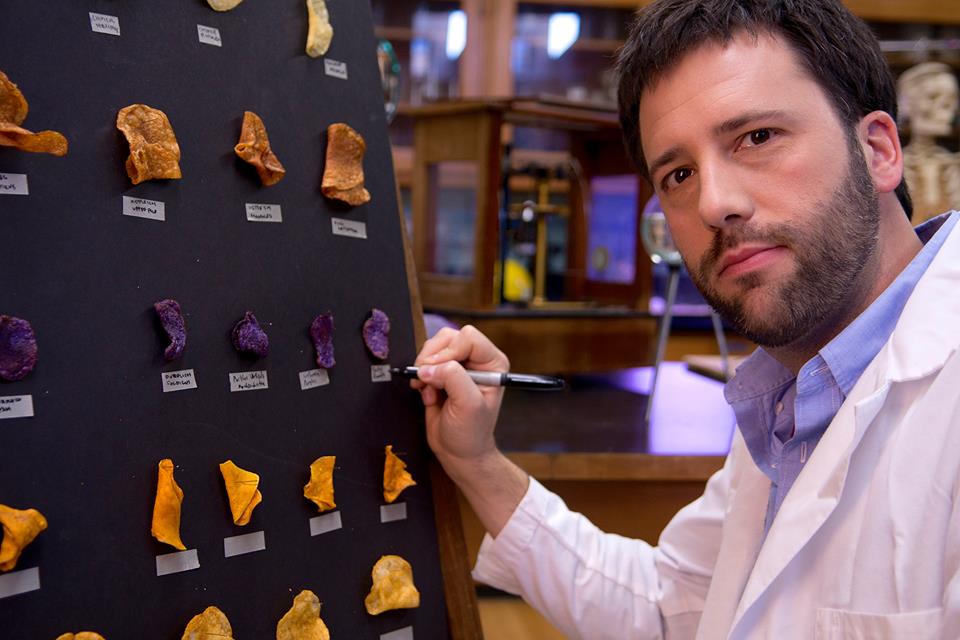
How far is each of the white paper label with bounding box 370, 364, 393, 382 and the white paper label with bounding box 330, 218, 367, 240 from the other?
141mm

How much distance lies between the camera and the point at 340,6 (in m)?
0.95

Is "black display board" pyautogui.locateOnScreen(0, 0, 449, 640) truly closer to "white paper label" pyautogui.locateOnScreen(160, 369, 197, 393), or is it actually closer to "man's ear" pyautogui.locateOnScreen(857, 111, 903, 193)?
"white paper label" pyautogui.locateOnScreen(160, 369, 197, 393)

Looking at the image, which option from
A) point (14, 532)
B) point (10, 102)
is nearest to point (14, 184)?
point (10, 102)

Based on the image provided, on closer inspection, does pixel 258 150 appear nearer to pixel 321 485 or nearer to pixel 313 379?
pixel 313 379

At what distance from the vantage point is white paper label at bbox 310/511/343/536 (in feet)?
2.77

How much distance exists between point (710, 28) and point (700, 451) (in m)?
0.95

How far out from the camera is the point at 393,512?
3.01ft

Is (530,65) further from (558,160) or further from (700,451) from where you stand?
(700,451)

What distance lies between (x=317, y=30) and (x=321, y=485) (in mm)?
474

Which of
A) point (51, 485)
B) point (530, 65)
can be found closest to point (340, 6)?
point (51, 485)

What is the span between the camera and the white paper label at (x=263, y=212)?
32.8 inches

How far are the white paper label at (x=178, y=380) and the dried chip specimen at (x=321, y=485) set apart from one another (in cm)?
15

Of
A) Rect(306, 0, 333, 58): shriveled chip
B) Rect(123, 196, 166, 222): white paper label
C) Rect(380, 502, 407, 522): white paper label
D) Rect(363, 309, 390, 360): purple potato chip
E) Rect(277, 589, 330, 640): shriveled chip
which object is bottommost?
Rect(277, 589, 330, 640): shriveled chip

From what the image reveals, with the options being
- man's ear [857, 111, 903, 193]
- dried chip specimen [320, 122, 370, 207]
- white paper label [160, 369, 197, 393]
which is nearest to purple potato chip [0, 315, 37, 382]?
white paper label [160, 369, 197, 393]
